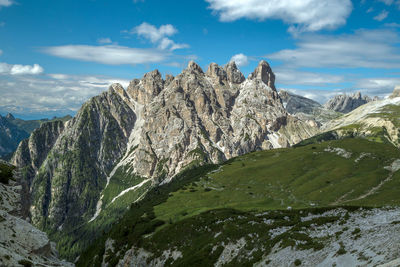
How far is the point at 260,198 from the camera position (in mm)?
140375

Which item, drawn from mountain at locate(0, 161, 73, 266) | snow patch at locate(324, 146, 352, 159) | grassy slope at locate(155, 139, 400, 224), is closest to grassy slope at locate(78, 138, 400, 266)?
grassy slope at locate(155, 139, 400, 224)

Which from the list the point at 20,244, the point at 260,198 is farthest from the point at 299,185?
the point at 20,244

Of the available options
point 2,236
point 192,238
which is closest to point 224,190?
point 192,238

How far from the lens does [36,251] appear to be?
51.1 m

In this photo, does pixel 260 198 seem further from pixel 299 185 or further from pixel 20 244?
pixel 20 244

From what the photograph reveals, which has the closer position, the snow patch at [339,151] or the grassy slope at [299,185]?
the grassy slope at [299,185]

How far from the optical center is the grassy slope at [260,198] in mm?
73875

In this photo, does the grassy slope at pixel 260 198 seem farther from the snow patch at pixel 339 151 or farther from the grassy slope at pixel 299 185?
the snow patch at pixel 339 151

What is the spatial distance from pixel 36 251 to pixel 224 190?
126128 mm

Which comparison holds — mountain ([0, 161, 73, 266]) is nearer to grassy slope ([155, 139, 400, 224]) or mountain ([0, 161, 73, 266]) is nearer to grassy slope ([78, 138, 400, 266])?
grassy slope ([78, 138, 400, 266])

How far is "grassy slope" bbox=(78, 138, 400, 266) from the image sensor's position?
7388 centimetres

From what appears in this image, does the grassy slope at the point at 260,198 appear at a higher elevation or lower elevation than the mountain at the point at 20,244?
lower

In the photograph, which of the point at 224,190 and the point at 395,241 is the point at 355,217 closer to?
the point at 395,241

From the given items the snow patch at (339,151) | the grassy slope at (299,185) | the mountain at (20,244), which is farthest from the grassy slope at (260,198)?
the mountain at (20,244)
